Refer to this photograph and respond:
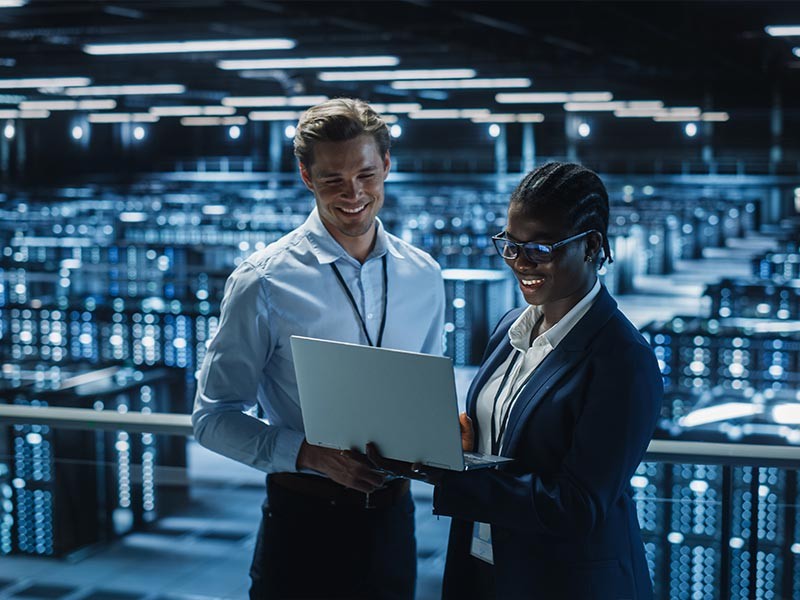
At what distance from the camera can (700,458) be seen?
6.96 feet

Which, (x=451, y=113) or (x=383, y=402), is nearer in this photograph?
(x=383, y=402)

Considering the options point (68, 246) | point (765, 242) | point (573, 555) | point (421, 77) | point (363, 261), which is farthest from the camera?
point (765, 242)

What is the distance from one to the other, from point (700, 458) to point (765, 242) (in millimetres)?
22785

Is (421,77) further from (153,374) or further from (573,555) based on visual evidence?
(573,555)

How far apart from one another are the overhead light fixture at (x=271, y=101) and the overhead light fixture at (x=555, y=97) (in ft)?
15.8

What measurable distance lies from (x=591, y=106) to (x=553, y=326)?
2414 cm

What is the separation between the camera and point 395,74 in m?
17.3

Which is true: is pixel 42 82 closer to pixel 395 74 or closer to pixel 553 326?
pixel 395 74

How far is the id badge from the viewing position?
5.00 feet

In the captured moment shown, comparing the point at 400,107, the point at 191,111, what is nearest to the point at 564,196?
the point at 400,107

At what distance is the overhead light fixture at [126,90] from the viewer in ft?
62.2

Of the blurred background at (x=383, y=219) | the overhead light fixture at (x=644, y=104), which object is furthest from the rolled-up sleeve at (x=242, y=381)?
the overhead light fixture at (x=644, y=104)

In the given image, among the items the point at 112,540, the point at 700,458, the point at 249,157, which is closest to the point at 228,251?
the point at 112,540

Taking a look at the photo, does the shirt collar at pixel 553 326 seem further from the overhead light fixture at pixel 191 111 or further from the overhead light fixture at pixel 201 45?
the overhead light fixture at pixel 191 111
